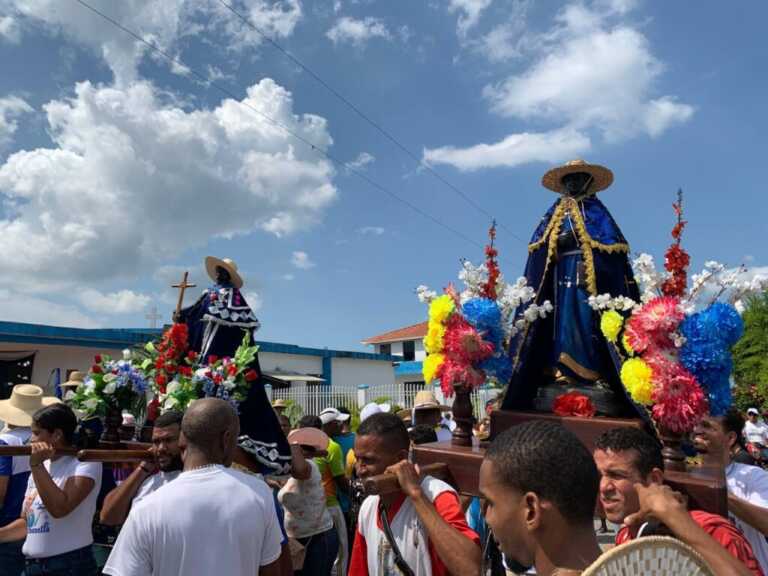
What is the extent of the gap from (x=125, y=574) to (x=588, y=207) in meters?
3.88

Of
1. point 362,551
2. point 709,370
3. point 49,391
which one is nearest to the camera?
point 362,551

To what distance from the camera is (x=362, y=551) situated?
2.70 metres

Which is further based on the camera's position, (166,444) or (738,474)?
(166,444)

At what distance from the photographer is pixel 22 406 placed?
493 centimetres

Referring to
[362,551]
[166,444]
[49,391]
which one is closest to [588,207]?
[362,551]

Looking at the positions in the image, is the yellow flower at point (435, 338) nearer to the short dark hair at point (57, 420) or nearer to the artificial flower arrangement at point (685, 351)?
the artificial flower arrangement at point (685, 351)

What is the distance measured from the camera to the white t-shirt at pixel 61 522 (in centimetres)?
358

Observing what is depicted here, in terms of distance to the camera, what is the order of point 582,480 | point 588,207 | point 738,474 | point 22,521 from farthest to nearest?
point 588,207
point 22,521
point 738,474
point 582,480

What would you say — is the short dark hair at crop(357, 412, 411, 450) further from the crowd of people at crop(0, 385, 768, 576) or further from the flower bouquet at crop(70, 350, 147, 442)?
the flower bouquet at crop(70, 350, 147, 442)

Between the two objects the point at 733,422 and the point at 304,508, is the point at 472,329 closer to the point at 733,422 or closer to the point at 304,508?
the point at 733,422

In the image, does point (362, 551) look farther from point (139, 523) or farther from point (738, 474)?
point (738, 474)

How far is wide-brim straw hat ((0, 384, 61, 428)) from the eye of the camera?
4.75 metres

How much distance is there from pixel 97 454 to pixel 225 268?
2898mm

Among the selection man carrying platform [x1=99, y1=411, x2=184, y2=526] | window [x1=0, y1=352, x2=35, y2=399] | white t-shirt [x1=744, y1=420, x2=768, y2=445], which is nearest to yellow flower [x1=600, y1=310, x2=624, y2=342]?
man carrying platform [x1=99, y1=411, x2=184, y2=526]
